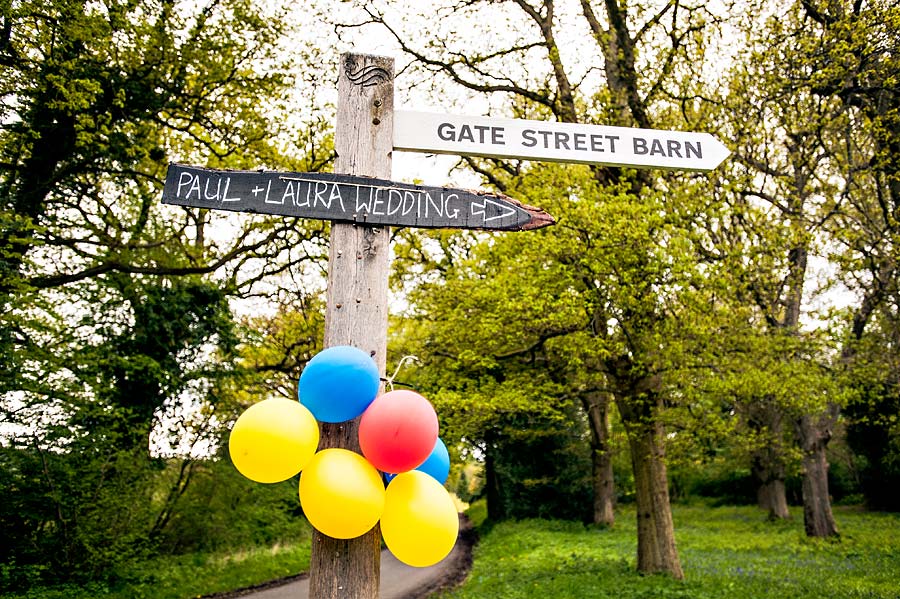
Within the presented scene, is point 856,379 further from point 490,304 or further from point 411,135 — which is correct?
point 411,135

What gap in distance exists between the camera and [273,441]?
2340mm

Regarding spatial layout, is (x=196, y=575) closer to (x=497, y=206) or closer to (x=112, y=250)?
(x=112, y=250)

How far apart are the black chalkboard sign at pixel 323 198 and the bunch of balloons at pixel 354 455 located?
2.27ft

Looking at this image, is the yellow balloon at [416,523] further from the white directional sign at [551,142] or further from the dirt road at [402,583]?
the dirt road at [402,583]

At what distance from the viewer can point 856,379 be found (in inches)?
455

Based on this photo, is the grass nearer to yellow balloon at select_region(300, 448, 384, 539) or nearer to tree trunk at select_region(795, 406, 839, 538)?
tree trunk at select_region(795, 406, 839, 538)

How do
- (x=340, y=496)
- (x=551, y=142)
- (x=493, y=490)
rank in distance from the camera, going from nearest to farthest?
1. (x=340, y=496)
2. (x=551, y=142)
3. (x=493, y=490)

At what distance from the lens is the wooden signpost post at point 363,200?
257 centimetres

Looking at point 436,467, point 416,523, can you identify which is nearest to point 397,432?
point 416,523

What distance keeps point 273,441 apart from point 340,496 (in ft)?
1.13

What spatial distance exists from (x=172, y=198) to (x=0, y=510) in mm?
9161

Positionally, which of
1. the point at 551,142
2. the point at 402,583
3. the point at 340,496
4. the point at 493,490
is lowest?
the point at 402,583

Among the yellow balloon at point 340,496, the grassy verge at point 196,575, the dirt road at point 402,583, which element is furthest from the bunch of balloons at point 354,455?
the dirt road at point 402,583

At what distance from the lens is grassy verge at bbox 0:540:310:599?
9.52 meters
